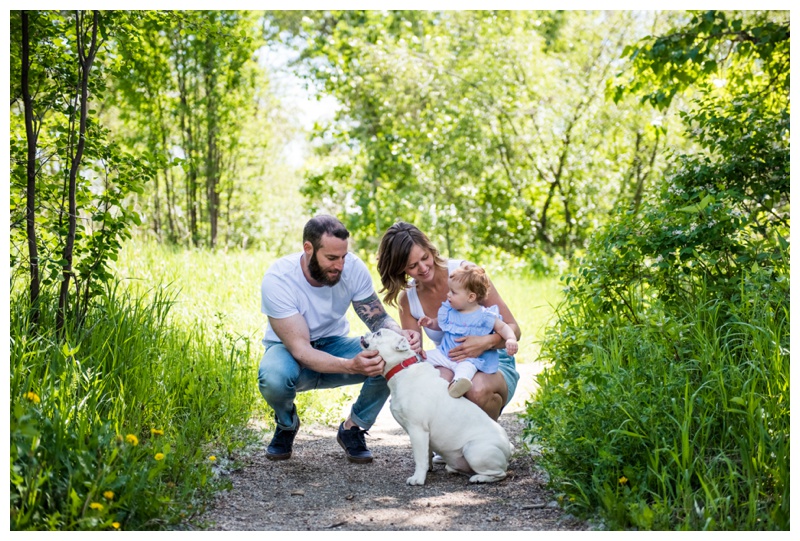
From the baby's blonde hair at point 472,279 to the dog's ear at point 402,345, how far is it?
20.4 inches

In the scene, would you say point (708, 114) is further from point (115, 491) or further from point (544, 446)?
point (115, 491)

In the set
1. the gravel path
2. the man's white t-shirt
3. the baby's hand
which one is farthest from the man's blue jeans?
the baby's hand

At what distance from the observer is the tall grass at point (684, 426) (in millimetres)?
3104

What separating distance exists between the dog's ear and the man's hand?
11 centimetres

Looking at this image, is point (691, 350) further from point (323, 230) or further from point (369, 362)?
point (323, 230)

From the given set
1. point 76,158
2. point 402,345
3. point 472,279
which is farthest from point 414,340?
point 76,158

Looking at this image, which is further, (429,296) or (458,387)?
(429,296)

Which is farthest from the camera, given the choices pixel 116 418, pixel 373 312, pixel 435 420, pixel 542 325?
pixel 542 325

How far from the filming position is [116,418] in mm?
3783

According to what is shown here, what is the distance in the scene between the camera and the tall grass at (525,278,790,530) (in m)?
3.10

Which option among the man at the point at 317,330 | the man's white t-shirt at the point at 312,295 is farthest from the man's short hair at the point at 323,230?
the man's white t-shirt at the point at 312,295

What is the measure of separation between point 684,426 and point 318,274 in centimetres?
233
